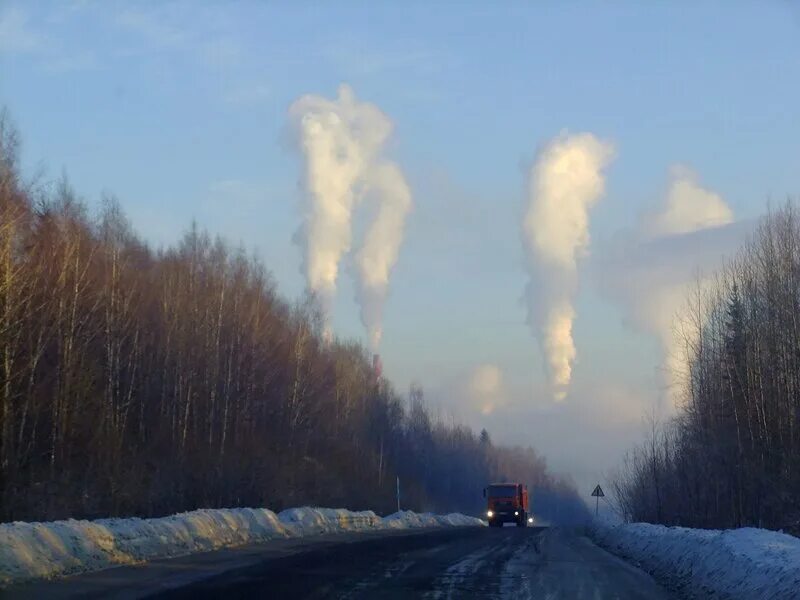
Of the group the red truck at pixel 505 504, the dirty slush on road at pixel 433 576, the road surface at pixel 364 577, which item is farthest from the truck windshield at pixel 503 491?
the road surface at pixel 364 577

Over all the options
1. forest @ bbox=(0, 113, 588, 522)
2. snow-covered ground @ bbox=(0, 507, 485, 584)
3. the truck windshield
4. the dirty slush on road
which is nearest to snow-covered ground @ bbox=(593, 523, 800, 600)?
the dirty slush on road

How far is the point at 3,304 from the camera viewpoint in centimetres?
3512

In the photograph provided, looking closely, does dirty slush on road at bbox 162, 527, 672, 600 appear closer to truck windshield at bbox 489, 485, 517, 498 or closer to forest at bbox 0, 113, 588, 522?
forest at bbox 0, 113, 588, 522

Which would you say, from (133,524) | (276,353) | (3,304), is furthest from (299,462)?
(133,524)

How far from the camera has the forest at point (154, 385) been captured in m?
36.4

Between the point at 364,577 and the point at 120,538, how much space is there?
6.18 meters

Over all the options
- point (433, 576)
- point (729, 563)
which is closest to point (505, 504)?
point (433, 576)

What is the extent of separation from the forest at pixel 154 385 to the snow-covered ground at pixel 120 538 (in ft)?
16.7

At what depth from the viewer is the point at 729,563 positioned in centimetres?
1719

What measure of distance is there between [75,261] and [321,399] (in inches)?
1526

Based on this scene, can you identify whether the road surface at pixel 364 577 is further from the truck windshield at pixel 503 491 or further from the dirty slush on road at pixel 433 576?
the truck windshield at pixel 503 491

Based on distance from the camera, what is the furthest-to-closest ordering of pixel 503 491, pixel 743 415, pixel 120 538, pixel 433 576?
pixel 503 491 → pixel 743 415 → pixel 120 538 → pixel 433 576

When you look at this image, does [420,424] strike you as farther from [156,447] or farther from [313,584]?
[313,584]

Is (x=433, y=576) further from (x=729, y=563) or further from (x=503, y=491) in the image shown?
(x=503, y=491)
